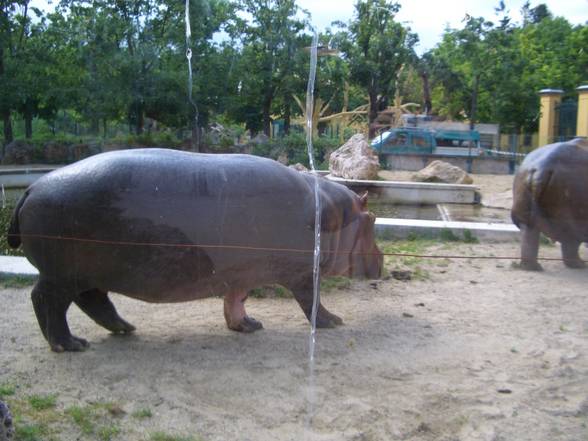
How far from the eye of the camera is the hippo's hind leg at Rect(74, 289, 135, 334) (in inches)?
171

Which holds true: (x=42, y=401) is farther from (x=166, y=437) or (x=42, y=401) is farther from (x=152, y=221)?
(x=152, y=221)

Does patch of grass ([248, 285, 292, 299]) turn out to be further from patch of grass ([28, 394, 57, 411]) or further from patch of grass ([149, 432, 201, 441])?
patch of grass ([149, 432, 201, 441])

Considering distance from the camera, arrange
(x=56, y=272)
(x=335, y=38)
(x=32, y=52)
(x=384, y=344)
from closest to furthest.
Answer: (x=56, y=272), (x=384, y=344), (x=335, y=38), (x=32, y=52)

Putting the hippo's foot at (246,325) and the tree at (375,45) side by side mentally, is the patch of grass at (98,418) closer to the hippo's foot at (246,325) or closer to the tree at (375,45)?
the hippo's foot at (246,325)

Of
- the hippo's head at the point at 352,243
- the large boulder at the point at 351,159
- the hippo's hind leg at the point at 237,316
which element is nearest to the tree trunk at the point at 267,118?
the large boulder at the point at 351,159

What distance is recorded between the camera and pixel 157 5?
573 cm

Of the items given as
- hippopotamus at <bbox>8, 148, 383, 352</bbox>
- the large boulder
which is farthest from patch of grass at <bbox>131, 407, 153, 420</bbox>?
the large boulder

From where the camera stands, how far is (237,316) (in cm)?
457

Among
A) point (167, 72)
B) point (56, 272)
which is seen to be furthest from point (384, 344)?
point (167, 72)

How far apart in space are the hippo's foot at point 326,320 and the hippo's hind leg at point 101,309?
4.50ft

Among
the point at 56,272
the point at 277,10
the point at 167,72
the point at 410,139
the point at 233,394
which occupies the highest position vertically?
the point at 277,10

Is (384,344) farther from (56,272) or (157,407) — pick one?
(56,272)

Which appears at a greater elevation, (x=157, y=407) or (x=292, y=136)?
(x=292, y=136)

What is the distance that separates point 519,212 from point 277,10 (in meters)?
2.96
